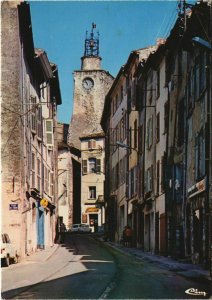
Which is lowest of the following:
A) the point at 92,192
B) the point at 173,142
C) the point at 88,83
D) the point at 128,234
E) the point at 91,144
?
the point at 128,234

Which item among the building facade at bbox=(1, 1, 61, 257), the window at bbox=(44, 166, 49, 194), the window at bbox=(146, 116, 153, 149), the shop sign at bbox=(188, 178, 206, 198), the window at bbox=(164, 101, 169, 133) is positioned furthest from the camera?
the window at bbox=(44, 166, 49, 194)

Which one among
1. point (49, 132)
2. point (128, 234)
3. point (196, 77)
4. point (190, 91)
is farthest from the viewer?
point (128, 234)

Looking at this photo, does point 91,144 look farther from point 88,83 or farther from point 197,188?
point 197,188

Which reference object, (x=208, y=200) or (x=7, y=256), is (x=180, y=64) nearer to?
(x=208, y=200)

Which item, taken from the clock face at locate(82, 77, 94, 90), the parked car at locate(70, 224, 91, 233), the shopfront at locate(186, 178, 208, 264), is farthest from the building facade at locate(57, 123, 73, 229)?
the shopfront at locate(186, 178, 208, 264)

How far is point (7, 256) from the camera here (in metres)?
24.1

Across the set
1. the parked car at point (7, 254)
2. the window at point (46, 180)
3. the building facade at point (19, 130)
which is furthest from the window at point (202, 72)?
the window at point (46, 180)

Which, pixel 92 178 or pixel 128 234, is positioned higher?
pixel 92 178

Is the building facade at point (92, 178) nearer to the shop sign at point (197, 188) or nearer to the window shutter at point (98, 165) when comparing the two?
the window shutter at point (98, 165)

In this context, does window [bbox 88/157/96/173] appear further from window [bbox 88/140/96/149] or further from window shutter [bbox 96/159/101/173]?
window [bbox 88/140/96/149]

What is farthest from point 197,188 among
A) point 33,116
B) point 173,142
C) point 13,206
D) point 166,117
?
point 33,116

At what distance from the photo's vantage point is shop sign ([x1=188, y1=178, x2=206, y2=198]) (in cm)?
2275

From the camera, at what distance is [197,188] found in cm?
2400

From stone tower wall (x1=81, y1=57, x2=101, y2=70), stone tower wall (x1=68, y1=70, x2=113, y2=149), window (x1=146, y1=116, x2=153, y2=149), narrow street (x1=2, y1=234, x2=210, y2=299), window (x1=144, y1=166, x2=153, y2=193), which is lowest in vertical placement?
narrow street (x1=2, y1=234, x2=210, y2=299)
